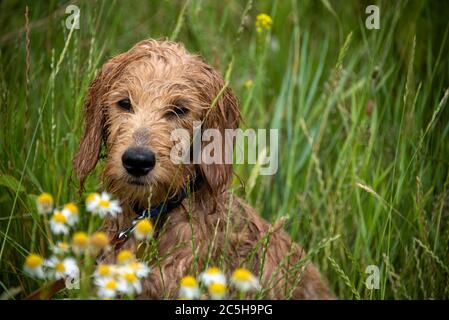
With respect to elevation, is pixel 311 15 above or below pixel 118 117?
above

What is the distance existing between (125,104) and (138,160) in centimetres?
47

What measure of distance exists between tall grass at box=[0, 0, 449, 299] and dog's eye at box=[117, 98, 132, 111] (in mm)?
389

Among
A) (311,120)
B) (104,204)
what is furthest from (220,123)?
(311,120)

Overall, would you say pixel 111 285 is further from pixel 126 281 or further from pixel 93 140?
pixel 93 140

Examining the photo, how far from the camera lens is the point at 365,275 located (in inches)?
145

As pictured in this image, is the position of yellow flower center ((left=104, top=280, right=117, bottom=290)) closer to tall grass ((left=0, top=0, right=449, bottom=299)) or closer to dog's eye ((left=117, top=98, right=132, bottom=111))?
tall grass ((left=0, top=0, right=449, bottom=299))

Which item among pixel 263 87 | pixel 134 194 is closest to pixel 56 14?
pixel 263 87

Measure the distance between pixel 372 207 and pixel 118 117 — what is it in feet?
6.24

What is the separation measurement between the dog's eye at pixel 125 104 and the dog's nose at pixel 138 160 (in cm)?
41

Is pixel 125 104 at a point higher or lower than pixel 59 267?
higher

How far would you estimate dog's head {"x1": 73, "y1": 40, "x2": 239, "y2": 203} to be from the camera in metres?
3.31

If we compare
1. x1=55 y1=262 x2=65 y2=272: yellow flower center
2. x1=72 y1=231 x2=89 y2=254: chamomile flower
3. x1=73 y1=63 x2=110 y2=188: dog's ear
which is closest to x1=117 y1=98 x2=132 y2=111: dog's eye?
x1=73 y1=63 x2=110 y2=188: dog's ear

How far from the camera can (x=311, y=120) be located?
18.0 ft
